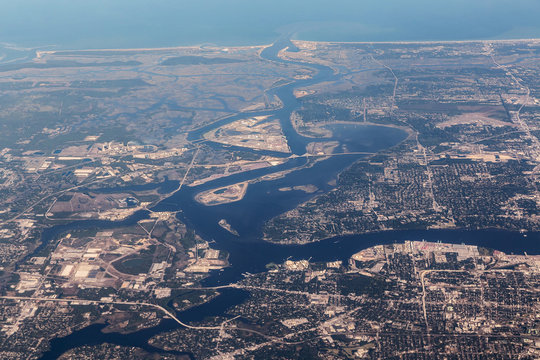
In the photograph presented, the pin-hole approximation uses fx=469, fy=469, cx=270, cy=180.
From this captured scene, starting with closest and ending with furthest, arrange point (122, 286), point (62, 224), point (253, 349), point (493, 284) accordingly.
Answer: point (253, 349), point (493, 284), point (122, 286), point (62, 224)

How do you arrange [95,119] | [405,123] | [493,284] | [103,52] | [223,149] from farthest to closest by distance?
[103,52] → [95,119] → [405,123] → [223,149] → [493,284]

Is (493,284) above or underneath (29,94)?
underneath

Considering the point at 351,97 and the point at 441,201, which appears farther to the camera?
the point at 351,97

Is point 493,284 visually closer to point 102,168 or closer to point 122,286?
point 122,286

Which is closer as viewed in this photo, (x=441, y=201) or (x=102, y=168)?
(x=441, y=201)

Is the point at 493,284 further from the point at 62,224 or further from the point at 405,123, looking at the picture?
the point at 62,224

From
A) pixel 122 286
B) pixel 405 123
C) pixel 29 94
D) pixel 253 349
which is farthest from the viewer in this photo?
pixel 29 94

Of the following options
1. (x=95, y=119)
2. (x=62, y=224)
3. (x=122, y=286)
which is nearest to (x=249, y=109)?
(x=95, y=119)

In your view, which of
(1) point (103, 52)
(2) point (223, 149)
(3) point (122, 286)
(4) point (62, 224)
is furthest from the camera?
(1) point (103, 52)

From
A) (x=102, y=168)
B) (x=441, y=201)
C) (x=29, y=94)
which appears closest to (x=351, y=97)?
(x=441, y=201)

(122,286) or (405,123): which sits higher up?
(405,123)
